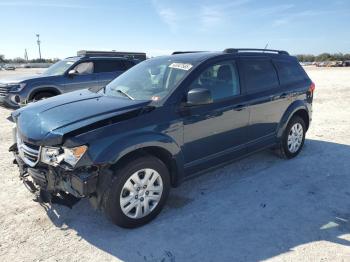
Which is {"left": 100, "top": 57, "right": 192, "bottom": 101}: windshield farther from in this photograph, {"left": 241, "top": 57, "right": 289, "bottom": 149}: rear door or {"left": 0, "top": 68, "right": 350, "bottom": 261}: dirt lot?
{"left": 0, "top": 68, "right": 350, "bottom": 261}: dirt lot

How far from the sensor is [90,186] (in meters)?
3.21

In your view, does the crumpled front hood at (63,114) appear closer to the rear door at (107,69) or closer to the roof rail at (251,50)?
the roof rail at (251,50)

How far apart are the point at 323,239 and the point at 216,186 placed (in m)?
1.62

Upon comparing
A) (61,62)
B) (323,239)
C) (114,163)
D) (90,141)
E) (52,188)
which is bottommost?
(323,239)

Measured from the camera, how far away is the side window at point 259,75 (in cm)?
487

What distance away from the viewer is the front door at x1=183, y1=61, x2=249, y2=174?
409cm

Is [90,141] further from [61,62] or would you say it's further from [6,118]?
[61,62]

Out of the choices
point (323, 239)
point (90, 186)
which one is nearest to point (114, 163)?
point (90, 186)

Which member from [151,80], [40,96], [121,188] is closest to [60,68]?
[40,96]

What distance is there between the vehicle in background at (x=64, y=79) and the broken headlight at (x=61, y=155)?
562 cm

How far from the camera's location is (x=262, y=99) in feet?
16.5

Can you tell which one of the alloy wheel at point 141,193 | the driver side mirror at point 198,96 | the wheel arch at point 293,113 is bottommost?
the alloy wheel at point 141,193

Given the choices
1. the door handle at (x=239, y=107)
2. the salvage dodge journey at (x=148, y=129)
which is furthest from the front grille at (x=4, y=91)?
the door handle at (x=239, y=107)

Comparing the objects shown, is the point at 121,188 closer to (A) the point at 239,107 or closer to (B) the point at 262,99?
(A) the point at 239,107
